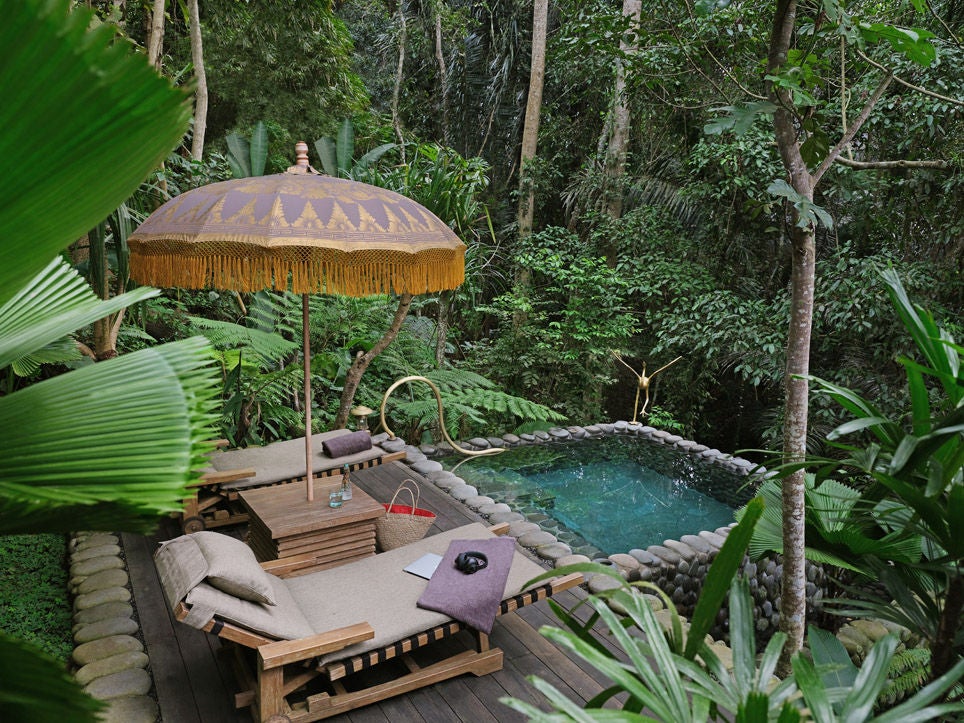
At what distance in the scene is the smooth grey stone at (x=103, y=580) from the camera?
10.6ft

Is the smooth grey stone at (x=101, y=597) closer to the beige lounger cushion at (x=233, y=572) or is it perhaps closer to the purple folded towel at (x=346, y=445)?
the beige lounger cushion at (x=233, y=572)

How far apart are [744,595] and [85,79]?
4.87ft

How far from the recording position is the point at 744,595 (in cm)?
143

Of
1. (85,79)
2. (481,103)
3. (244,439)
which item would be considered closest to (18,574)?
(244,439)

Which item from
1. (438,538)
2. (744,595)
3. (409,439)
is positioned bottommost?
(409,439)

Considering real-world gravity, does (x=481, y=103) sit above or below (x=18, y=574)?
above

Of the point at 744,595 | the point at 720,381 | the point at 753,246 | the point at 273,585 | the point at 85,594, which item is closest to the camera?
the point at 744,595

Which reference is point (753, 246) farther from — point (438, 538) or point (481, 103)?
point (438, 538)

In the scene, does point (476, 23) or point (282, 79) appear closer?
point (282, 79)

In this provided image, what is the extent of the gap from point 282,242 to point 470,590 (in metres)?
1.62

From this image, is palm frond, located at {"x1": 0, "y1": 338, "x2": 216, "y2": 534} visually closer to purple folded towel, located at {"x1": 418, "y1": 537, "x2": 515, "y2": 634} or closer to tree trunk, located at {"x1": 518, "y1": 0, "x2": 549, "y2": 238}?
purple folded towel, located at {"x1": 418, "y1": 537, "x2": 515, "y2": 634}

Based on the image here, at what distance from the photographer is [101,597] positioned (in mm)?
3127

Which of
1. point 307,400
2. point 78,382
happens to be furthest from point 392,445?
point 78,382

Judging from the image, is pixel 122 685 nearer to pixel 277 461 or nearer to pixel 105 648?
pixel 105 648
